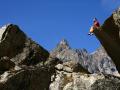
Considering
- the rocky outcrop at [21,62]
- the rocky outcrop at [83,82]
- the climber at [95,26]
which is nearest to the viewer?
the rocky outcrop at [21,62]

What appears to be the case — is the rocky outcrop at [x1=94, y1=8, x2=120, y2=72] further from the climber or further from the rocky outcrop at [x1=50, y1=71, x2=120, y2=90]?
the rocky outcrop at [x1=50, y1=71, x2=120, y2=90]

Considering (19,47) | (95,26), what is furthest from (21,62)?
(95,26)

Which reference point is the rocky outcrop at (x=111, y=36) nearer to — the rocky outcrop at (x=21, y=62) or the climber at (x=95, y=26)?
the climber at (x=95, y=26)

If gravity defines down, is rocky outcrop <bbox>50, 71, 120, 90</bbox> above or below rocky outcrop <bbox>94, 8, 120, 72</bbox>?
below

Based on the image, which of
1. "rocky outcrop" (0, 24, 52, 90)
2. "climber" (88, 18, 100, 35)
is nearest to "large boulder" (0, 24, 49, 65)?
"rocky outcrop" (0, 24, 52, 90)

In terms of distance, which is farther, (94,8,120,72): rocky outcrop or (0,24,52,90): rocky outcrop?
(94,8,120,72): rocky outcrop

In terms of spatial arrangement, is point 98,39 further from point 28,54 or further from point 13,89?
point 13,89

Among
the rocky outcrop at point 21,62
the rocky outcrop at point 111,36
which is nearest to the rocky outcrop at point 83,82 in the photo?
the rocky outcrop at point 21,62

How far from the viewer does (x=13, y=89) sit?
121 ft

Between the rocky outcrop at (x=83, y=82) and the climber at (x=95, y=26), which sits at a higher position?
the climber at (x=95, y=26)

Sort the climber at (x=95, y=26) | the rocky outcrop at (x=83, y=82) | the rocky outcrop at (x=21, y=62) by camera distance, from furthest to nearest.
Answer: the climber at (x=95, y=26)
the rocky outcrop at (x=83, y=82)
the rocky outcrop at (x=21, y=62)

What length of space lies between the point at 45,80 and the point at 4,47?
10.00m

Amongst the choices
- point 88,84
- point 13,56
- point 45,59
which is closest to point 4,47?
point 13,56

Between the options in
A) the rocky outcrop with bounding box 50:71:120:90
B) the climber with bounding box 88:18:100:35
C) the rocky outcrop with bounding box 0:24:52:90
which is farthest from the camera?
the climber with bounding box 88:18:100:35
